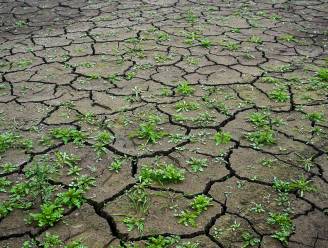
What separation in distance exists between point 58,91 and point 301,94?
2114 mm

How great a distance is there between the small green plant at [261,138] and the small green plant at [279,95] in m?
0.56

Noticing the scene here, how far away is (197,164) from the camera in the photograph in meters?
2.58

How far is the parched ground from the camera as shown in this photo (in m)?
2.11

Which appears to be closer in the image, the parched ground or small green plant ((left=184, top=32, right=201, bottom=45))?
the parched ground

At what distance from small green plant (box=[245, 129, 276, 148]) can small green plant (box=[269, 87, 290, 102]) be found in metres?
0.56

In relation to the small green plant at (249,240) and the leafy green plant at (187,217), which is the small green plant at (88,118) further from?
the small green plant at (249,240)

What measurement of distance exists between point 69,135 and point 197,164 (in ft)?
3.13

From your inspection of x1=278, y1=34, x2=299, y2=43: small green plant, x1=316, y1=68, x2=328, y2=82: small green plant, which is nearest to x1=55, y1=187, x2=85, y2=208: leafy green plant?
x1=316, y1=68, x2=328, y2=82: small green plant

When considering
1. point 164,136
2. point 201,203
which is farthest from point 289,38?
point 201,203

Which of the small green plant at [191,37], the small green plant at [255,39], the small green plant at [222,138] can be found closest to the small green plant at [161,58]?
the small green plant at [191,37]

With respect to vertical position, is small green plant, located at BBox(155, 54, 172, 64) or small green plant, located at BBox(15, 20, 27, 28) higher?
small green plant, located at BBox(15, 20, 27, 28)

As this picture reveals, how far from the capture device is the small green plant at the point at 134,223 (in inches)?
81.9

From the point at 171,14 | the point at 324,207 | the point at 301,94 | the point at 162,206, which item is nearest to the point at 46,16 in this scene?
the point at 171,14

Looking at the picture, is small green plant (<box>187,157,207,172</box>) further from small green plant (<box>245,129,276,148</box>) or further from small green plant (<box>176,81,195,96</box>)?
small green plant (<box>176,81,195,96</box>)
